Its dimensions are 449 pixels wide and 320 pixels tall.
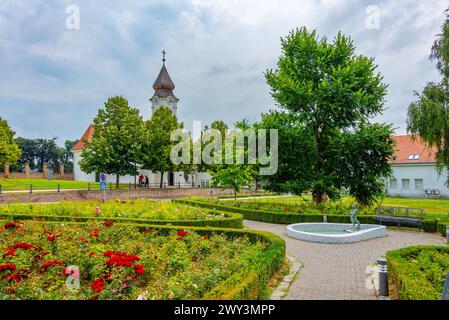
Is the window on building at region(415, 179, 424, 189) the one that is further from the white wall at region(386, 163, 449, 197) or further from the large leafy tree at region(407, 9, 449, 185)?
the large leafy tree at region(407, 9, 449, 185)

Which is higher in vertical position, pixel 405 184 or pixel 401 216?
pixel 405 184

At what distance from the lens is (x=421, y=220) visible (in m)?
17.6

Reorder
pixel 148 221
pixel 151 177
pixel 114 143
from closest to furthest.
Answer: pixel 148 221 → pixel 114 143 → pixel 151 177

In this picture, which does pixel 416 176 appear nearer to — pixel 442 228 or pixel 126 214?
pixel 442 228

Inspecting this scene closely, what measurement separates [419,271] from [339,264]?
316cm

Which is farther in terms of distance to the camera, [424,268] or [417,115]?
[417,115]

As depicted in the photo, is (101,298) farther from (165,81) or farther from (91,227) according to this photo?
(165,81)

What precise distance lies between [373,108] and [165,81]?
4620 centimetres

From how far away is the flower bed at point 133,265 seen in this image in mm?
6160

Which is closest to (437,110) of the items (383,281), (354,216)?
(354,216)

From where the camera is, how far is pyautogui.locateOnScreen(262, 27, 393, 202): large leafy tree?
24558mm

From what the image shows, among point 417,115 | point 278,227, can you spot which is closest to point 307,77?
A: point 417,115

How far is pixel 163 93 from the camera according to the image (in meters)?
64.6

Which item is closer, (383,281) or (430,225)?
(383,281)
